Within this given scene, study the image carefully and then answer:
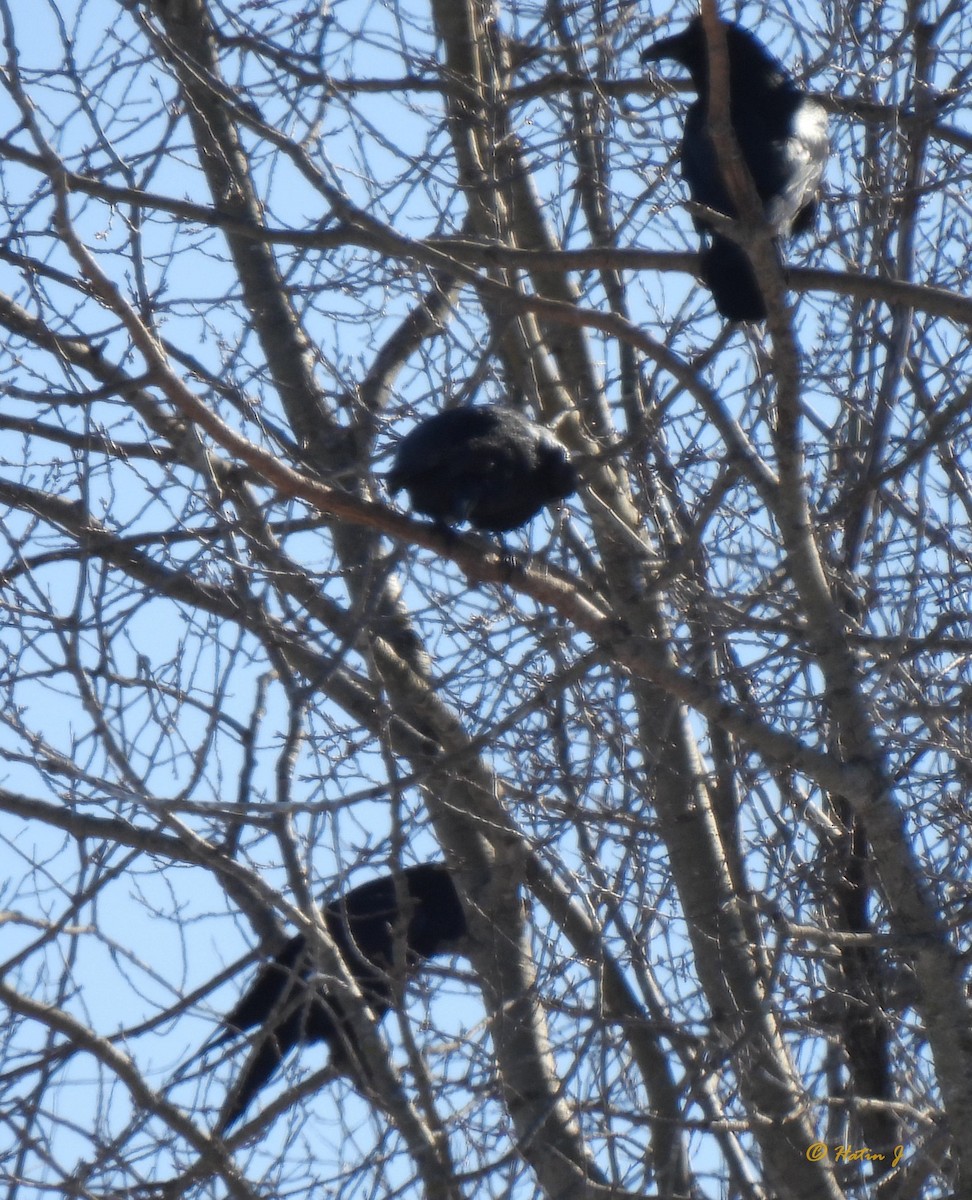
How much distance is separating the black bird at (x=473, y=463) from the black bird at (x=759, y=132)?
2.65 ft

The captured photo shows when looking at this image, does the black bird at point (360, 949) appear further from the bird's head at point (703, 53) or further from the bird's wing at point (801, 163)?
the bird's head at point (703, 53)

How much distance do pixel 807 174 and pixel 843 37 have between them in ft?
2.30

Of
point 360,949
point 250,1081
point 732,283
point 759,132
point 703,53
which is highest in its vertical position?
point 703,53

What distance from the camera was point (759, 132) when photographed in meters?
4.93

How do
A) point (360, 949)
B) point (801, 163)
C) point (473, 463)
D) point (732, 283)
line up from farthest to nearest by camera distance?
point (360, 949)
point (801, 163)
point (732, 283)
point (473, 463)

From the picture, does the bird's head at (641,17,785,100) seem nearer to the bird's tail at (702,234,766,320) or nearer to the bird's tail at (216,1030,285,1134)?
the bird's tail at (702,234,766,320)

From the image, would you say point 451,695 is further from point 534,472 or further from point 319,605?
point 534,472

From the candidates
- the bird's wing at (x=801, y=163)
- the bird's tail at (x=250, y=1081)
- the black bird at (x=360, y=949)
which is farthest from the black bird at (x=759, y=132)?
the bird's tail at (x=250, y=1081)

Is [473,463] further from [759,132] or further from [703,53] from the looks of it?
[703,53]

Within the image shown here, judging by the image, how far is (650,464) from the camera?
5074 mm

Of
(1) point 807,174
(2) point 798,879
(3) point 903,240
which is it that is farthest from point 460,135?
(2) point 798,879

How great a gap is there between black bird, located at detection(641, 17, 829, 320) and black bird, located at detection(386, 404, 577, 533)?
808mm

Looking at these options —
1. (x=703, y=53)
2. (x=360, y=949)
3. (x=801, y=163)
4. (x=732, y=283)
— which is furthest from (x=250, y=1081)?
(x=703, y=53)

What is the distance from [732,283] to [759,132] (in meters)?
0.97
